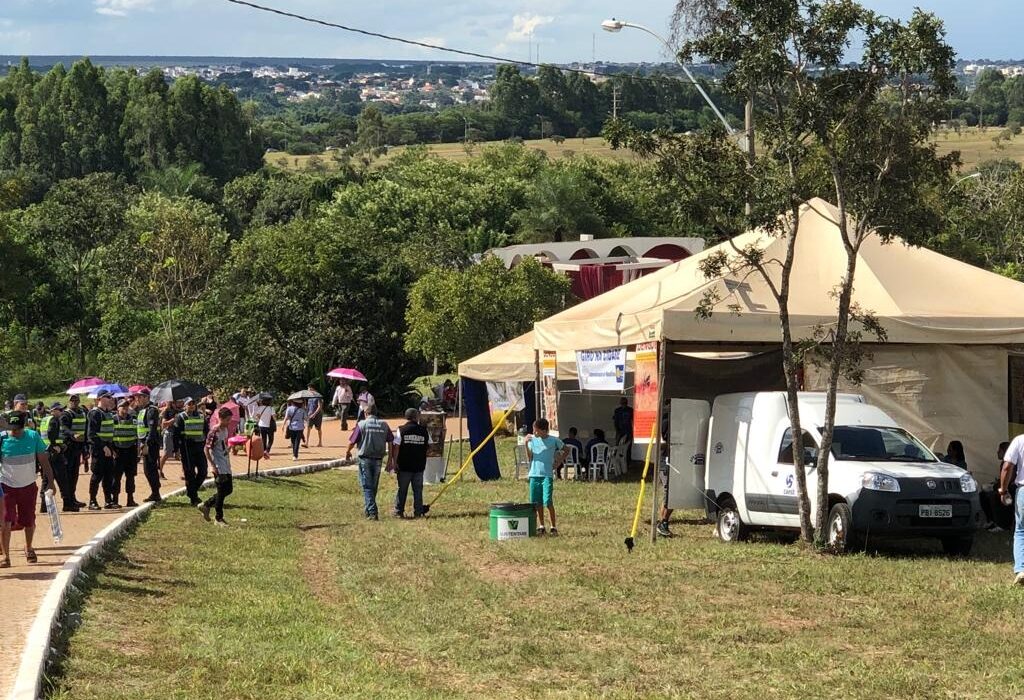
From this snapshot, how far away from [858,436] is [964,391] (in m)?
5.20

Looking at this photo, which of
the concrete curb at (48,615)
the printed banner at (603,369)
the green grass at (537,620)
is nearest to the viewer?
the concrete curb at (48,615)

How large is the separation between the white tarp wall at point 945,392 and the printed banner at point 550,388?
14.4 feet

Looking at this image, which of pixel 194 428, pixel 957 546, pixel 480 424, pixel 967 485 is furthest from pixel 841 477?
pixel 480 424

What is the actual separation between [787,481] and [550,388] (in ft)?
26.5

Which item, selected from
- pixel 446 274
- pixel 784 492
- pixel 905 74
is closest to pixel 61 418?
pixel 784 492

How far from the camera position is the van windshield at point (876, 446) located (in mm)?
16438

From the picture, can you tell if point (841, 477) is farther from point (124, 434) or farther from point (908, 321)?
point (124, 434)

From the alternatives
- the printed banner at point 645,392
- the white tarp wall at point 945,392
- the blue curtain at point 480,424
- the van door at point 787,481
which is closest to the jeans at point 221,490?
the printed banner at point 645,392

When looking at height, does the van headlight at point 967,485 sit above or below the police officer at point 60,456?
above

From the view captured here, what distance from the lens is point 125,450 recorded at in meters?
21.9

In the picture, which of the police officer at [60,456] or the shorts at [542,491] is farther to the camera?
the police officer at [60,456]

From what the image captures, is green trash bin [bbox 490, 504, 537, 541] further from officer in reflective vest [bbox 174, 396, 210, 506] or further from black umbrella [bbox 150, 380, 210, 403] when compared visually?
black umbrella [bbox 150, 380, 210, 403]

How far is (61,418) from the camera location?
2164 centimetres

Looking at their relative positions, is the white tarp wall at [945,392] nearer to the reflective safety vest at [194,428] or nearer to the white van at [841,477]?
the white van at [841,477]
